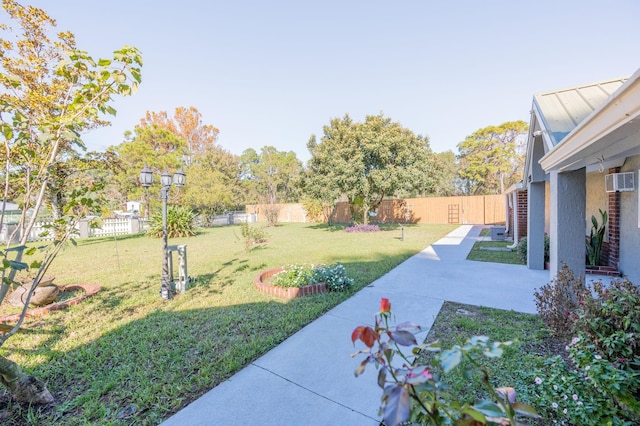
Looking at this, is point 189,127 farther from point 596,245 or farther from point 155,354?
point 596,245

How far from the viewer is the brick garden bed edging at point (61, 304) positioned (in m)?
3.67

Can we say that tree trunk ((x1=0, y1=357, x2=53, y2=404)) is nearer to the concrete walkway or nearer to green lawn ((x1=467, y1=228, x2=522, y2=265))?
the concrete walkway

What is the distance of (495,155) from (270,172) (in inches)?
919

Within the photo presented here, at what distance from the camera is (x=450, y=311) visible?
3779 millimetres

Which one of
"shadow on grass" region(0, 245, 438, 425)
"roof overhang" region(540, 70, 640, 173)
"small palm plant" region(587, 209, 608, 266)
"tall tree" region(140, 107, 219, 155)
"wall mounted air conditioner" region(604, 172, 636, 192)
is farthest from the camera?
"tall tree" region(140, 107, 219, 155)

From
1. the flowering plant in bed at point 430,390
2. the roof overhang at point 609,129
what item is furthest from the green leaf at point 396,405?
the roof overhang at point 609,129

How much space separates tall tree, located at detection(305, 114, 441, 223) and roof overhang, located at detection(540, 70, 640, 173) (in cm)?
1042

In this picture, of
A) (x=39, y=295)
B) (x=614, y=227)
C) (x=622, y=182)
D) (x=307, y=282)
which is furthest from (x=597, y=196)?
(x=39, y=295)

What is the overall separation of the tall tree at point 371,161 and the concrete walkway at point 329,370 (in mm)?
8496

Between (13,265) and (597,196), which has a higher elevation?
(597,196)

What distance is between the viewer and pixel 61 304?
421 centimetres

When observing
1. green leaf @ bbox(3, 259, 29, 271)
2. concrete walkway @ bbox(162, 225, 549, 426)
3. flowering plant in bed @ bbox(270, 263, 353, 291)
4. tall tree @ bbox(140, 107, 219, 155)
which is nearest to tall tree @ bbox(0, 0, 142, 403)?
green leaf @ bbox(3, 259, 29, 271)

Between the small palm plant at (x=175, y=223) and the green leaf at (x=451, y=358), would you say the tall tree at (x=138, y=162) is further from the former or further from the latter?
the green leaf at (x=451, y=358)

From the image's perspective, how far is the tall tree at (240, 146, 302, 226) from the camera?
32719 mm
